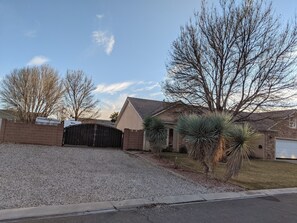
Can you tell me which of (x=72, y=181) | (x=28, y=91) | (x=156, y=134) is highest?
(x=28, y=91)

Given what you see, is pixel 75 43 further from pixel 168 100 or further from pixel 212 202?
pixel 212 202

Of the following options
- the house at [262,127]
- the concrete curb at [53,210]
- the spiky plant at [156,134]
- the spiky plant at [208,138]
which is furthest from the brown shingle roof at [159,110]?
the concrete curb at [53,210]

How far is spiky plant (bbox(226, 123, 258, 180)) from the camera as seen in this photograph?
35.8 ft

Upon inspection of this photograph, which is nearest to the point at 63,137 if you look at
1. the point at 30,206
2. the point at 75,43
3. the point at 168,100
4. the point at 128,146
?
the point at 128,146

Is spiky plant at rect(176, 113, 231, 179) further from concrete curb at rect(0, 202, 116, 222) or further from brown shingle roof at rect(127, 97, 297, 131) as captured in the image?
brown shingle roof at rect(127, 97, 297, 131)

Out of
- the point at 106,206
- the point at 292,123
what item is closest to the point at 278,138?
the point at 292,123

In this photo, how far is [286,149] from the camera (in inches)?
1118

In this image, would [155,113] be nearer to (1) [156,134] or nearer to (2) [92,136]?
(1) [156,134]

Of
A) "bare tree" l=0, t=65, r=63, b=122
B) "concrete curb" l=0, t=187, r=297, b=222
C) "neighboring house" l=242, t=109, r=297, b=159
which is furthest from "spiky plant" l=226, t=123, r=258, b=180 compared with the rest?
"bare tree" l=0, t=65, r=63, b=122

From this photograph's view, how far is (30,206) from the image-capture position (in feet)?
20.7

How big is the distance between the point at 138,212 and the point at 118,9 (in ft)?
38.0

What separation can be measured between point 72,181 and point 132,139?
11795 mm

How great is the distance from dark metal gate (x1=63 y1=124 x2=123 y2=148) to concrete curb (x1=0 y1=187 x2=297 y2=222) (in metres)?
13.0

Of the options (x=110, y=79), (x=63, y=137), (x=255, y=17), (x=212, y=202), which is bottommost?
(x=212, y=202)
